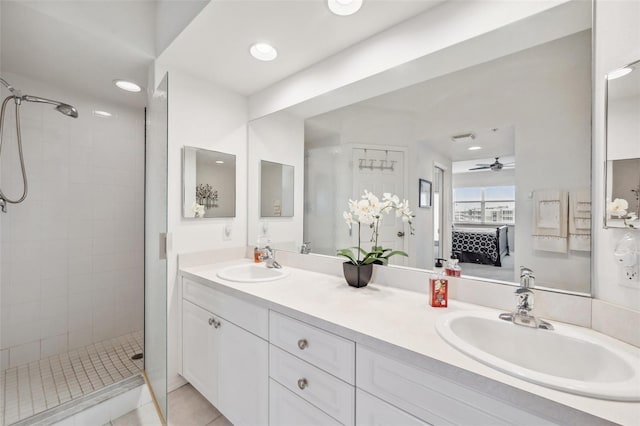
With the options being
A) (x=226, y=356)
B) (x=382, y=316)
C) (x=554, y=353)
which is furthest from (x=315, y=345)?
(x=554, y=353)

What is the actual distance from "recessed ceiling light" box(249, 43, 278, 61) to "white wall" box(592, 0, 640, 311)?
150 cm

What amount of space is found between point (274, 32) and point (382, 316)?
1595mm

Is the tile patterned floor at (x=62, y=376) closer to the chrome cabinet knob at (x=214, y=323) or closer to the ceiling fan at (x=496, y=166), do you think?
the chrome cabinet knob at (x=214, y=323)

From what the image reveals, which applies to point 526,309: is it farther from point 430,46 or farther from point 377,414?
point 430,46

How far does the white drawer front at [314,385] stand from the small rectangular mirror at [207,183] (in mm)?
1199

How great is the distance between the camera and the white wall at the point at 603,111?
814 mm

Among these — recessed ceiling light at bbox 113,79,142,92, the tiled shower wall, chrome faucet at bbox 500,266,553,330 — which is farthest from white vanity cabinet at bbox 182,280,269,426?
recessed ceiling light at bbox 113,79,142,92

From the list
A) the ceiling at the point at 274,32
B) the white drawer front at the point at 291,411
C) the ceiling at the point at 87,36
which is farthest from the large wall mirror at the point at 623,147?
the ceiling at the point at 87,36

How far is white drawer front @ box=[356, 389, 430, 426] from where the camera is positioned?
0.78 meters

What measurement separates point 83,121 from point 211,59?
1.42m

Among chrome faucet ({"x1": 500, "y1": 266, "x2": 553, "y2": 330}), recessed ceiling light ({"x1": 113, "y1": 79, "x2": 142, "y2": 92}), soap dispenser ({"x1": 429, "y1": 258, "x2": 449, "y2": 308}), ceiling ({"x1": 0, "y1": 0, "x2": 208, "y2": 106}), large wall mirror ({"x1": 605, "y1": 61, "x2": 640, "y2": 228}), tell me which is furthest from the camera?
recessed ceiling light ({"x1": 113, "y1": 79, "x2": 142, "y2": 92})

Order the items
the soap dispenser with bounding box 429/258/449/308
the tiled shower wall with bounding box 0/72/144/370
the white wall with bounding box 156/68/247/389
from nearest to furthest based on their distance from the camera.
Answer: the soap dispenser with bounding box 429/258/449/308, the white wall with bounding box 156/68/247/389, the tiled shower wall with bounding box 0/72/144/370

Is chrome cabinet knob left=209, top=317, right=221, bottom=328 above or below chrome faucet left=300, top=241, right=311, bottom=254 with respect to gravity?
below

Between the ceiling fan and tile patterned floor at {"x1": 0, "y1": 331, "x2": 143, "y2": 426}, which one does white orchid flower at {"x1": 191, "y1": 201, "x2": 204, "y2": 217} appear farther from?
the ceiling fan
